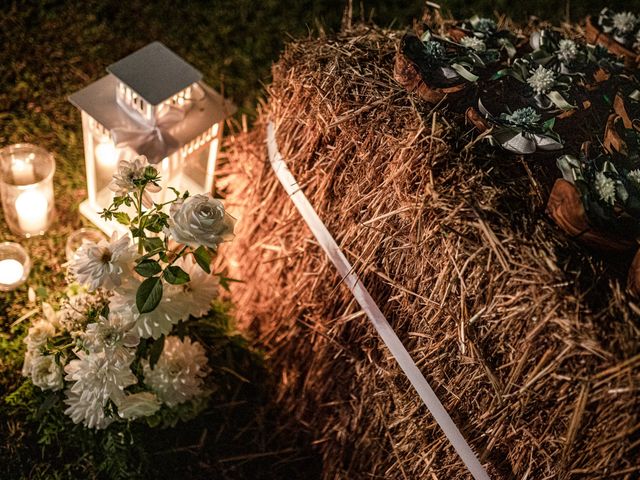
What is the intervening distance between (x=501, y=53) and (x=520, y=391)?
3.46ft

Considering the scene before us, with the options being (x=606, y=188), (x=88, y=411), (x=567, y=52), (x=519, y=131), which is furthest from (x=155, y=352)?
(x=567, y=52)

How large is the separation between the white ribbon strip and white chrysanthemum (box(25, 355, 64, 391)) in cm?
85

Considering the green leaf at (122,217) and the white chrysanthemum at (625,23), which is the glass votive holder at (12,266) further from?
the white chrysanthemum at (625,23)

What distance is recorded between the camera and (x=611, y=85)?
1989 mm

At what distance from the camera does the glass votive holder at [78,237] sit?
2.41m

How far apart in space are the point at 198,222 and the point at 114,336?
0.40 metres

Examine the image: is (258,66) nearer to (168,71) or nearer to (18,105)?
(18,105)

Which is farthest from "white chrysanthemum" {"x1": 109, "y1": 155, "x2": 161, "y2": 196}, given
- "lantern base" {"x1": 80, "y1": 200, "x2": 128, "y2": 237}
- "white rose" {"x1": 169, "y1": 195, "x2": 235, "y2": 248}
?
"lantern base" {"x1": 80, "y1": 200, "x2": 128, "y2": 237}

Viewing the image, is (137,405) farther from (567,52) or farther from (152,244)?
(567,52)

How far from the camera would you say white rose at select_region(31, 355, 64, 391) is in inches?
78.5

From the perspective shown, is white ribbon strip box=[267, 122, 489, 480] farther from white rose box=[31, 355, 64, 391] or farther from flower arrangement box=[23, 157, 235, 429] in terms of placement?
white rose box=[31, 355, 64, 391]

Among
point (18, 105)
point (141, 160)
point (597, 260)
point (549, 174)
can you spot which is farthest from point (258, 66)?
point (597, 260)

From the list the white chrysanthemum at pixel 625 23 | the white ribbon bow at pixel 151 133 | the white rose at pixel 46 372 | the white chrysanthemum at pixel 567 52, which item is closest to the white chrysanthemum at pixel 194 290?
the white ribbon bow at pixel 151 133

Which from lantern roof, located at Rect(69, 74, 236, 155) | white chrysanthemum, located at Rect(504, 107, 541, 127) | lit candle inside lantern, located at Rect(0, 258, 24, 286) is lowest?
lit candle inside lantern, located at Rect(0, 258, 24, 286)
